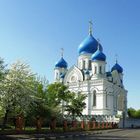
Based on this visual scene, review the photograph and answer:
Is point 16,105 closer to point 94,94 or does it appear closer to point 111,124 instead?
point 111,124

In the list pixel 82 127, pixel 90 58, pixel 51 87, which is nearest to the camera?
pixel 82 127

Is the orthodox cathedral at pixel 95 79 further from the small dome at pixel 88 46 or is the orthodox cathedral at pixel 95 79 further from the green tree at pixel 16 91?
the green tree at pixel 16 91

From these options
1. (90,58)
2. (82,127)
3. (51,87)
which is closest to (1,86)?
Answer: (82,127)

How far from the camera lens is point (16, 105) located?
31562mm

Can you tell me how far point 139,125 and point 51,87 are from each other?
2619 cm

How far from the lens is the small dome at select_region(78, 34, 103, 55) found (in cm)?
7838

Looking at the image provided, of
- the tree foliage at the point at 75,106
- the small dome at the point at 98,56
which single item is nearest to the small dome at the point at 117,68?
the small dome at the point at 98,56

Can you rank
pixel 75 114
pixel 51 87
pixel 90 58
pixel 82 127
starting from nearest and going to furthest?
pixel 82 127, pixel 51 87, pixel 75 114, pixel 90 58

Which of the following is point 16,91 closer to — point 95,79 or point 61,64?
point 95,79

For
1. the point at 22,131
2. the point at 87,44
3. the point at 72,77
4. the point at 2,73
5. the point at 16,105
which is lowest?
the point at 22,131

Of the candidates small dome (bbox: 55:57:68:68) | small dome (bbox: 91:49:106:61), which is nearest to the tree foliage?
small dome (bbox: 91:49:106:61)

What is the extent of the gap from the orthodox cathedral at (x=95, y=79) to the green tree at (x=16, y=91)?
113 ft

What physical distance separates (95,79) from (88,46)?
9658 mm

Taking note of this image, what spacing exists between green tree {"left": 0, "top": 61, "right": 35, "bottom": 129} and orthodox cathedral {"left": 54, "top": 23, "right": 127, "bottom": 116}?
113 feet
